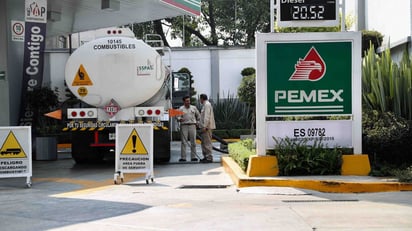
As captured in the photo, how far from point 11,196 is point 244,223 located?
476 cm

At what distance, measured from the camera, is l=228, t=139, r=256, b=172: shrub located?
10602mm

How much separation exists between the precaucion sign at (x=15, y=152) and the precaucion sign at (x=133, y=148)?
1759mm

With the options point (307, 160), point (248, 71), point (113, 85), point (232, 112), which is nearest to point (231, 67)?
point (248, 71)

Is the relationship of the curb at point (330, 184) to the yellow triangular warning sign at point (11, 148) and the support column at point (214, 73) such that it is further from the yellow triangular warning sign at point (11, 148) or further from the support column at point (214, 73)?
the support column at point (214, 73)

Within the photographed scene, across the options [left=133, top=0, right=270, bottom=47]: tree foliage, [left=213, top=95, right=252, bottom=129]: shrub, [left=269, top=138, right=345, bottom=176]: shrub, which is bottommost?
[left=269, top=138, right=345, bottom=176]: shrub

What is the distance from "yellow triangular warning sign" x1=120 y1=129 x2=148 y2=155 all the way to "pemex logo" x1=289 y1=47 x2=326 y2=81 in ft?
10.7

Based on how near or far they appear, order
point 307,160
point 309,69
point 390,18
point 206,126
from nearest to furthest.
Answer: point 307,160 → point 309,69 → point 206,126 → point 390,18

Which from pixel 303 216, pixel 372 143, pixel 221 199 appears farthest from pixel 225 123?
pixel 303 216

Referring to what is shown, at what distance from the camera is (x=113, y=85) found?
43.6ft

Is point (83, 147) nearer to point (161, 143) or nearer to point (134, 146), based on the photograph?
point (161, 143)

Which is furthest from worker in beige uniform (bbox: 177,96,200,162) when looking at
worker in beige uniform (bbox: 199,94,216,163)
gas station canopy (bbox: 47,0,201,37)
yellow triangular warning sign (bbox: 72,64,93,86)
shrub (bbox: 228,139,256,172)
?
gas station canopy (bbox: 47,0,201,37)

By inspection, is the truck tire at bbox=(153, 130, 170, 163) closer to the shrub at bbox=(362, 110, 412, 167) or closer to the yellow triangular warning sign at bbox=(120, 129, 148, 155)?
the yellow triangular warning sign at bbox=(120, 129, 148, 155)

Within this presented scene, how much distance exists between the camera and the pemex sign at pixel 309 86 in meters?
10.1

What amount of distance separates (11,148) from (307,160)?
5742 millimetres
